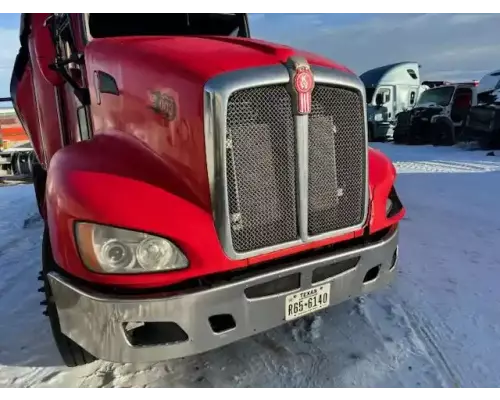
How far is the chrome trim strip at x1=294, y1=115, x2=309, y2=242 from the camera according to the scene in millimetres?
2613

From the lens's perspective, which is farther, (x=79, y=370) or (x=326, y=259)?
(x=79, y=370)

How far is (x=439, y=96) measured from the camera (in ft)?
57.1

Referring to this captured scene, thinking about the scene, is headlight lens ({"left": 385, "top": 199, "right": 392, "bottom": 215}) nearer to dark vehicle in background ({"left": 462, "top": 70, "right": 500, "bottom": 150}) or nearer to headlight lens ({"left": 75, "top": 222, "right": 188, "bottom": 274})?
headlight lens ({"left": 75, "top": 222, "right": 188, "bottom": 274})

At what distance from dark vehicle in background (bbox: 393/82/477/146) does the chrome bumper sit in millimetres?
15105

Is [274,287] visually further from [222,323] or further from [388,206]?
[388,206]

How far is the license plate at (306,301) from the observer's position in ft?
8.81

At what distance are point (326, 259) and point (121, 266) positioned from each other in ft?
3.68

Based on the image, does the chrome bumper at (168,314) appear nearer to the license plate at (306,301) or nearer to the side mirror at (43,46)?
the license plate at (306,301)

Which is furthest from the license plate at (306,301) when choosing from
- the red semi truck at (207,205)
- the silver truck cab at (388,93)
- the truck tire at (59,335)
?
the silver truck cab at (388,93)

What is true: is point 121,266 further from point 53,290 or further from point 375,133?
point 375,133

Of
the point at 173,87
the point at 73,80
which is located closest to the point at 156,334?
the point at 173,87

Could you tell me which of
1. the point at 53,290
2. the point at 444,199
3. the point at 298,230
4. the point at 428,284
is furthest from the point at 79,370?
the point at 444,199

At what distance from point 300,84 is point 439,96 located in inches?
649

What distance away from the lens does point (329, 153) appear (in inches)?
112
